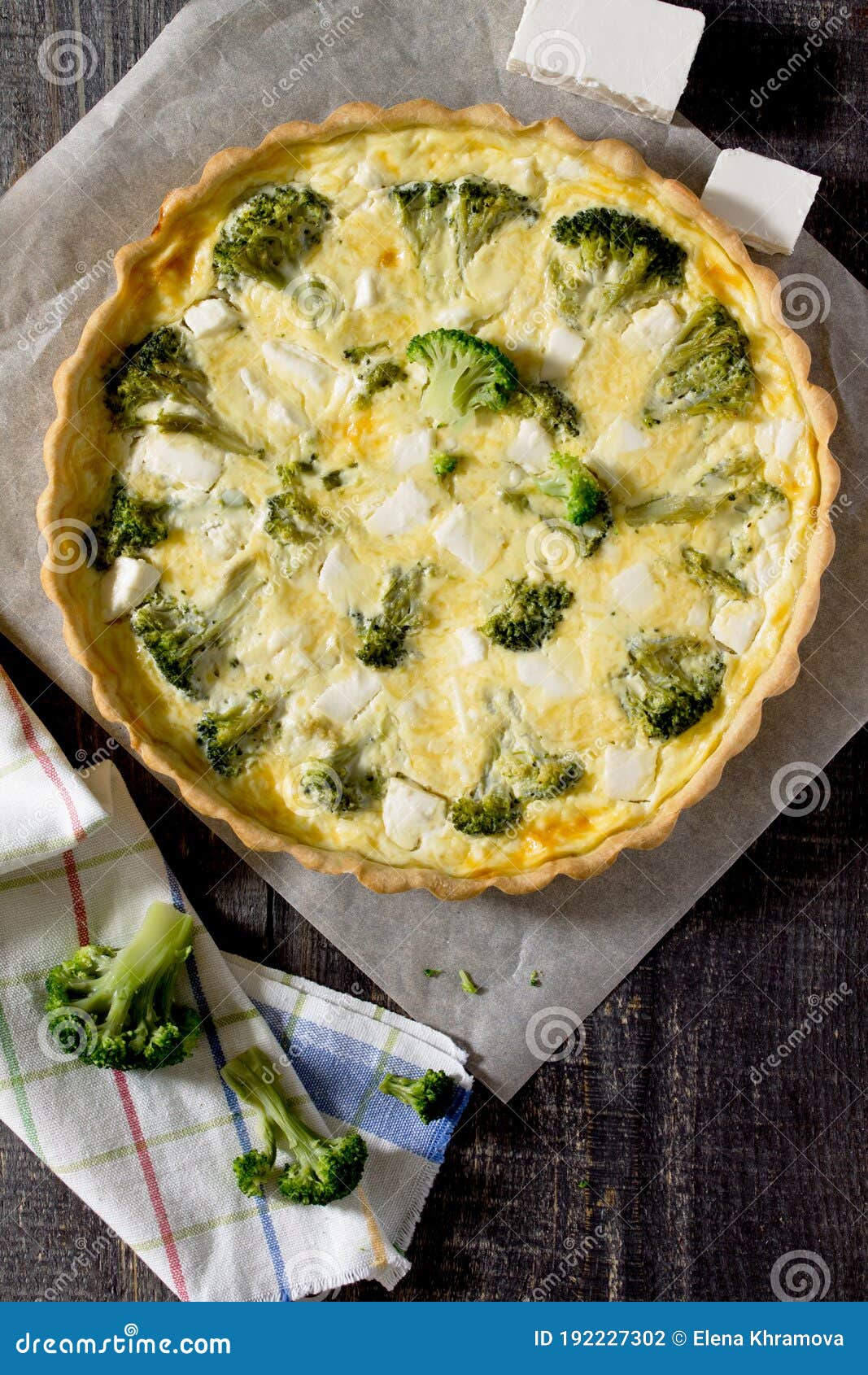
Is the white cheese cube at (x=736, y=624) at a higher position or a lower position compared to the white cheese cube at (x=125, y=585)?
higher

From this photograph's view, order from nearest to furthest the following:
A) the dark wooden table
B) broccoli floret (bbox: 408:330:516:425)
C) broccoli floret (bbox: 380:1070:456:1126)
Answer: broccoli floret (bbox: 408:330:516:425)
broccoli floret (bbox: 380:1070:456:1126)
the dark wooden table

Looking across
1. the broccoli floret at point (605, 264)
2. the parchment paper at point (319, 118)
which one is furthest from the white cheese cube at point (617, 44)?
the broccoli floret at point (605, 264)

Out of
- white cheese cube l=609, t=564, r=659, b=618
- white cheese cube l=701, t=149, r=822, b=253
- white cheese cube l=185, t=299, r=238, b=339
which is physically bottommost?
white cheese cube l=185, t=299, r=238, b=339

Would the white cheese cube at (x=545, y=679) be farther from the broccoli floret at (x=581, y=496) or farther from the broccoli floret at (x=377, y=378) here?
the broccoli floret at (x=377, y=378)

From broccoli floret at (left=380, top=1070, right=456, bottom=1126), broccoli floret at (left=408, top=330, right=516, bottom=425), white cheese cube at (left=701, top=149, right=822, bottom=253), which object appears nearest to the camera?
broccoli floret at (left=408, top=330, right=516, bottom=425)

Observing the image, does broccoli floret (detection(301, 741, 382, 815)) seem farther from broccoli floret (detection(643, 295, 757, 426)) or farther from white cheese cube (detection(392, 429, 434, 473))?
broccoli floret (detection(643, 295, 757, 426))

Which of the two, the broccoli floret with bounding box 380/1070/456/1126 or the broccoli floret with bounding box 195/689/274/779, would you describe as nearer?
the broccoli floret with bounding box 195/689/274/779

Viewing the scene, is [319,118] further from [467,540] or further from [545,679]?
[545,679]

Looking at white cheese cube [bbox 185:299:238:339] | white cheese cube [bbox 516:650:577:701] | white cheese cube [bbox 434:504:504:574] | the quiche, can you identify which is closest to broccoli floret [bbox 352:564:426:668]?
the quiche
